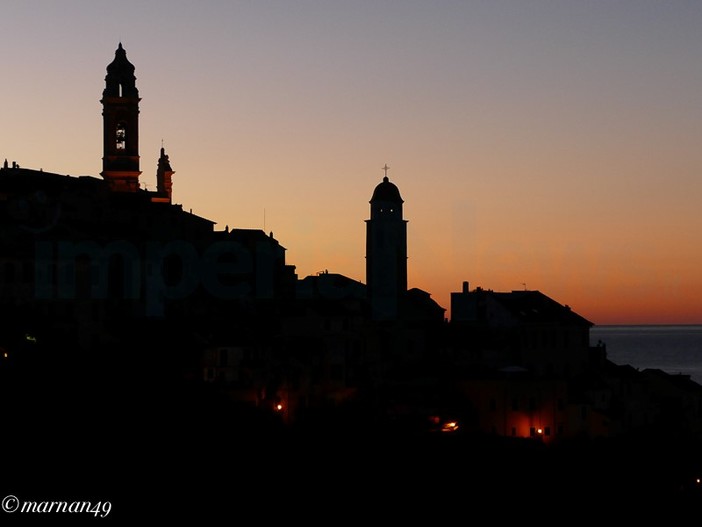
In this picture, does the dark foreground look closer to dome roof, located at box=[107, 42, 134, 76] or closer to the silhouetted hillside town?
the silhouetted hillside town

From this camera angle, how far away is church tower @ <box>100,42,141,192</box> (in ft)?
361

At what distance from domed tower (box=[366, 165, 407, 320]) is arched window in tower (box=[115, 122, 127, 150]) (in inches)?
783

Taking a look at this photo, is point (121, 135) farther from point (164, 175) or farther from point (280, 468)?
point (280, 468)

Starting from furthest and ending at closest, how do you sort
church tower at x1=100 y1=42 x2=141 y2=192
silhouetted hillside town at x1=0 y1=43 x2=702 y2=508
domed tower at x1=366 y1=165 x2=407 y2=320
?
church tower at x1=100 y1=42 x2=141 y2=192 < domed tower at x1=366 y1=165 x2=407 y2=320 < silhouetted hillside town at x1=0 y1=43 x2=702 y2=508

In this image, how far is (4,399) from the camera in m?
70.8

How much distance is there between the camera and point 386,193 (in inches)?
3964

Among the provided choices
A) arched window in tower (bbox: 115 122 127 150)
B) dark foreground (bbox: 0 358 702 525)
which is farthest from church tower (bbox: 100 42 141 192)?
dark foreground (bbox: 0 358 702 525)

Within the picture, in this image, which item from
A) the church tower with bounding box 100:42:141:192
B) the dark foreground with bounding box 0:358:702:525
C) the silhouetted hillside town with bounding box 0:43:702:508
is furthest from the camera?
the church tower with bounding box 100:42:141:192

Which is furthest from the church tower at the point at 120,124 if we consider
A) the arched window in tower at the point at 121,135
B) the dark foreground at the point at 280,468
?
the dark foreground at the point at 280,468

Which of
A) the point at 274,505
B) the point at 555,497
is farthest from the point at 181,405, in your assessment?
the point at 555,497

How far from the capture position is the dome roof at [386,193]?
100525 mm

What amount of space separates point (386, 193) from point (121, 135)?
21.0 metres

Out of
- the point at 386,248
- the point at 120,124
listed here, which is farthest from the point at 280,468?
the point at 120,124

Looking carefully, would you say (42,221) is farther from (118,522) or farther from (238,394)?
(118,522)
